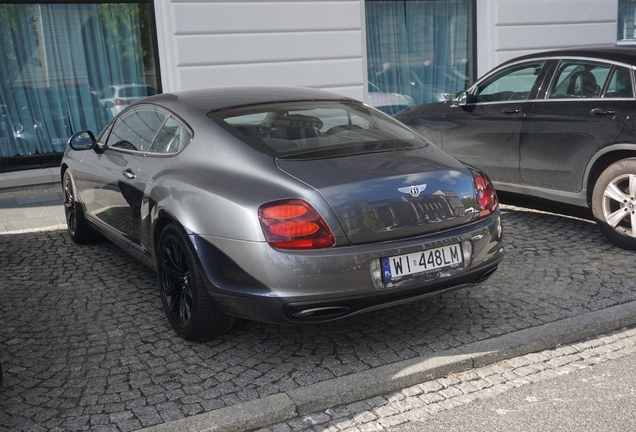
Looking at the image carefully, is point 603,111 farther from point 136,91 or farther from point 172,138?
point 136,91

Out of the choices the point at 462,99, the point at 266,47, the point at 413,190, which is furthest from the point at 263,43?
the point at 413,190

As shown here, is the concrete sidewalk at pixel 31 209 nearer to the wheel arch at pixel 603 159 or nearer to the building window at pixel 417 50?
the wheel arch at pixel 603 159

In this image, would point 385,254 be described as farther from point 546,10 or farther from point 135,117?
point 546,10

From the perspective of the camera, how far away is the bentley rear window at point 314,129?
441cm

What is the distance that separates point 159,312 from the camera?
505 cm

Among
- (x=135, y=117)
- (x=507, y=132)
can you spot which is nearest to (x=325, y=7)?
(x=507, y=132)

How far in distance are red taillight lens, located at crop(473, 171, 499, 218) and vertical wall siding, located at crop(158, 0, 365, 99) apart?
6.74 metres

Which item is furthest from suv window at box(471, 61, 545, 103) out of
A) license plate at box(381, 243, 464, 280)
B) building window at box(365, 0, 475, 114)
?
building window at box(365, 0, 475, 114)

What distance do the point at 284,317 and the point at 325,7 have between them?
8.22 metres

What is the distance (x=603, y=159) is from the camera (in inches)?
244

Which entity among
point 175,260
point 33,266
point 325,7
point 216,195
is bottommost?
point 33,266

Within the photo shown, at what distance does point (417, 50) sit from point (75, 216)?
25.4 ft

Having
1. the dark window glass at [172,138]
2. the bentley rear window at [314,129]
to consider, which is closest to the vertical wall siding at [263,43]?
the dark window glass at [172,138]

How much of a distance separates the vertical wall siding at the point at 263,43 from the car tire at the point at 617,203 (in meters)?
5.94
